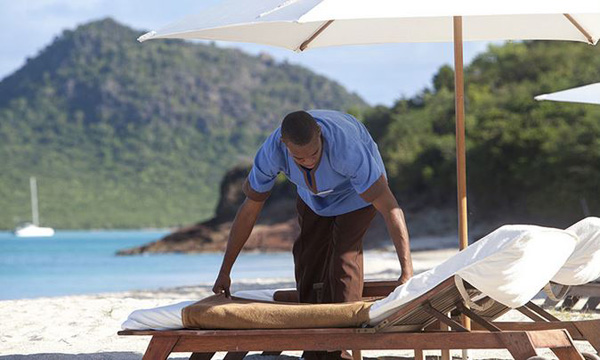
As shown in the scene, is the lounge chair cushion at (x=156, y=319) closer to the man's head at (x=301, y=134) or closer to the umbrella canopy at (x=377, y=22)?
the man's head at (x=301, y=134)

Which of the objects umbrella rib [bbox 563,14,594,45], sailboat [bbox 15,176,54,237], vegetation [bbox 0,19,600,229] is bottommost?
sailboat [bbox 15,176,54,237]

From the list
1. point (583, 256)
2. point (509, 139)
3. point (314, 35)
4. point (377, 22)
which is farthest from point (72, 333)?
point (509, 139)

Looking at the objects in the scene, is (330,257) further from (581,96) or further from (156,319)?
(581,96)

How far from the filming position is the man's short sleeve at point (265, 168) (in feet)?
16.3

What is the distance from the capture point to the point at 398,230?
15.2 feet

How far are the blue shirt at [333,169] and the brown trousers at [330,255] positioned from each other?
0.09 meters

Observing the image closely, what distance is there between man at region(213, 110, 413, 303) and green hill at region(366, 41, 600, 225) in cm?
2168

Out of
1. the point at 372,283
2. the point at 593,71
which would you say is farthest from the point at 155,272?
the point at 372,283

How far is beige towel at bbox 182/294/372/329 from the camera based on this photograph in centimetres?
433

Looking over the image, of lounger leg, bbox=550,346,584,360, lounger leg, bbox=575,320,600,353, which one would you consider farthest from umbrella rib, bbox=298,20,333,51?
lounger leg, bbox=550,346,584,360

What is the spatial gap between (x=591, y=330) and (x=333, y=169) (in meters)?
1.36

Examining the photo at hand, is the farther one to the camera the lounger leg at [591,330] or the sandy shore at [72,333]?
the sandy shore at [72,333]

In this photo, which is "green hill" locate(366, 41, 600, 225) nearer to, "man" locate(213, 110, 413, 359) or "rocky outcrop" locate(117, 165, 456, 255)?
"rocky outcrop" locate(117, 165, 456, 255)

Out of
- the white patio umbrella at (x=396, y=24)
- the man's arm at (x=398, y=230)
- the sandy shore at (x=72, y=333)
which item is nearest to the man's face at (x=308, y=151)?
the man's arm at (x=398, y=230)
